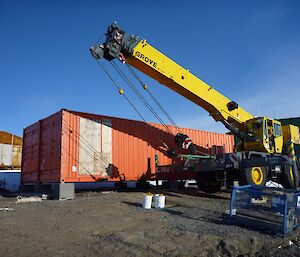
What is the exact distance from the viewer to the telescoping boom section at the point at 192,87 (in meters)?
10.6

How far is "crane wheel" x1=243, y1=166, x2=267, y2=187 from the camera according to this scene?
1200 cm

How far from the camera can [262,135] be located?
43.0ft

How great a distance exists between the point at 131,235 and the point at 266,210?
3305mm

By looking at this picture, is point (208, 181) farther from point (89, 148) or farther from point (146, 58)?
point (146, 58)

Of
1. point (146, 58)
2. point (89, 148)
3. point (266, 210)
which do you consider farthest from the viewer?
point (89, 148)

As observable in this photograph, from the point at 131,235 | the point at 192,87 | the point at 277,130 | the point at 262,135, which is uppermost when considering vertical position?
the point at 192,87

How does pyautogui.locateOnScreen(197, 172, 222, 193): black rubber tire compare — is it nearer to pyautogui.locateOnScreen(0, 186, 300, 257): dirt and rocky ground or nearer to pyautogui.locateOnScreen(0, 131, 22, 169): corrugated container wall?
pyautogui.locateOnScreen(0, 186, 300, 257): dirt and rocky ground

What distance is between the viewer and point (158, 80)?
40.0 ft

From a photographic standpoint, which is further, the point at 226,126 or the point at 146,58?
the point at 226,126

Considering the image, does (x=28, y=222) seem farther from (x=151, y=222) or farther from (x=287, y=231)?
(x=287, y=231)

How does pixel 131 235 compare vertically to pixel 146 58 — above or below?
below

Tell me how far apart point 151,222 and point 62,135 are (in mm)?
7558

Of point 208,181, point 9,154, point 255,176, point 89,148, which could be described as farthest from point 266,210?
point 9,154

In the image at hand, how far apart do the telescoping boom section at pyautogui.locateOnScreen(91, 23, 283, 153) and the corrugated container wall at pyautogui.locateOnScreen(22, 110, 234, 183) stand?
4659mm
